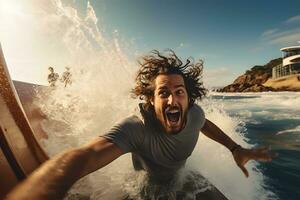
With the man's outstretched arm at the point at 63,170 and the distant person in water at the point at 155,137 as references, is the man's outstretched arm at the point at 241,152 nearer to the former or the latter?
the distant person in water at the point at 155,137

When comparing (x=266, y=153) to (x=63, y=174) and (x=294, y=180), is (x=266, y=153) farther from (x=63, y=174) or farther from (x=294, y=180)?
(x=63, y=174)

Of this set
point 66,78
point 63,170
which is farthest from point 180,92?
point 66,78

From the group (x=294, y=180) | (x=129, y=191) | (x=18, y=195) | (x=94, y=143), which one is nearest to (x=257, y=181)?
(x=294, y=180)

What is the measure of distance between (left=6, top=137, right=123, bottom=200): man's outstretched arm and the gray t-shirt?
6.3 inches

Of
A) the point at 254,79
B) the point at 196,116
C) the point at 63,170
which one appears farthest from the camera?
the point at 254,79

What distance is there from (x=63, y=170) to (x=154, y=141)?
1209 millimetres

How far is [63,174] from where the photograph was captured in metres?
1.77

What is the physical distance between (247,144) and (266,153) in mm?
5117

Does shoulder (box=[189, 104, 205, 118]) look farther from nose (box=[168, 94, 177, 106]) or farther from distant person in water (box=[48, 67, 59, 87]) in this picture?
distant person in water (box=[48, 67, 59, 87])

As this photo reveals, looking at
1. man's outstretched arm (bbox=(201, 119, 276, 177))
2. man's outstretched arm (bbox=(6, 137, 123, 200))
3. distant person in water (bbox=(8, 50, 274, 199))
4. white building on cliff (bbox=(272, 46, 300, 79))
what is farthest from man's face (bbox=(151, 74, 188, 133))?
white building on cliff (bbox=(272, 46, 300, 79))

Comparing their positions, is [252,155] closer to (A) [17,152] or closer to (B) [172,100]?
(B) [172,100]

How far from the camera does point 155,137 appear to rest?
2.83m

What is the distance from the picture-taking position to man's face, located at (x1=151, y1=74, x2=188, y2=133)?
2896 mm

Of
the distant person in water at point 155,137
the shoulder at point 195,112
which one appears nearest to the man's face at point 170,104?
the distant person in water at point 155,137
